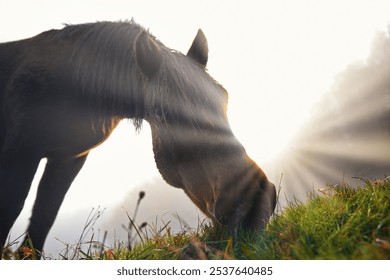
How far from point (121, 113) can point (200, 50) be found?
1051 mm

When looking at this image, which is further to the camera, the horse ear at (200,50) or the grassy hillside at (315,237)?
the horse ear at (200,50)

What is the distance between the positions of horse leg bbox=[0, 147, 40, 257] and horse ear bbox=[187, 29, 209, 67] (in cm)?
164

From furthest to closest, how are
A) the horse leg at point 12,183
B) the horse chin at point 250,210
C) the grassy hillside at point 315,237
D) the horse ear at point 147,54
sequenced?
the horse ear at point 147,54
the horse leg at point 12,183
the horse chin at point 250,210
the grassy hillside at point 315,237

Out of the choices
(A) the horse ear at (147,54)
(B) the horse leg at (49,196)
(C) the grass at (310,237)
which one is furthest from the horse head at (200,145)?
(B) the horse leg at (49,196)

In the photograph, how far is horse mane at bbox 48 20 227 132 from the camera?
2.34m

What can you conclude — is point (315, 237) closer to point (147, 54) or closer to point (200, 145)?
point (200, 145)

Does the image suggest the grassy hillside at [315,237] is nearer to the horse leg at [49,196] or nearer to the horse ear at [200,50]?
the horse leg at [49,196]

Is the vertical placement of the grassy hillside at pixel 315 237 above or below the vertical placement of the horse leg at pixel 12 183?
below

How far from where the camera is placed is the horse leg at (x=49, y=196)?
2734 mm

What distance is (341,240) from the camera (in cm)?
134

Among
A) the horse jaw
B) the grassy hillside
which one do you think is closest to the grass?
the grassy hillside

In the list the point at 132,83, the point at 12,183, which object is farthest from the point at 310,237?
the point at 12,183

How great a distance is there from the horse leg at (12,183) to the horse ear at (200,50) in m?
1.64

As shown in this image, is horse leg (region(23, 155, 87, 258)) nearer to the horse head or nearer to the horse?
the horse
